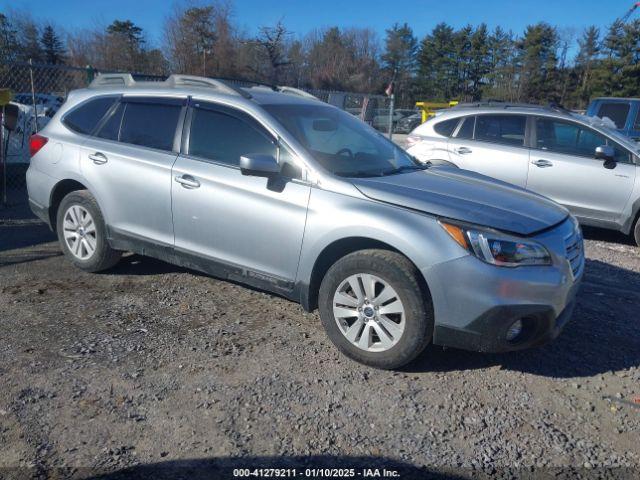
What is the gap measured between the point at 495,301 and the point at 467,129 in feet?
17.2

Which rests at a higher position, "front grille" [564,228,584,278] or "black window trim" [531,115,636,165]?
"black window trim" [531,115,636,165]

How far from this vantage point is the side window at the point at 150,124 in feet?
15.3

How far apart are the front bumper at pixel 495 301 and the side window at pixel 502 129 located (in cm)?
457

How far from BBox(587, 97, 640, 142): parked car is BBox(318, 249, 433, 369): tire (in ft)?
31.5

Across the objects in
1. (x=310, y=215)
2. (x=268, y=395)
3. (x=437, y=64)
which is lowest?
(x=268, y=395)

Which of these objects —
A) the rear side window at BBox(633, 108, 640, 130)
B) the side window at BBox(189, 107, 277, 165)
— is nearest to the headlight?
the side window at BBox(189, 107, 277, 165)

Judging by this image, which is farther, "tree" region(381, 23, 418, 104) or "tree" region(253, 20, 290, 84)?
"tree" region(381, 23, 418, 104)

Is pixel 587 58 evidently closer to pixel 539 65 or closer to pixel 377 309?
pixel 539 65

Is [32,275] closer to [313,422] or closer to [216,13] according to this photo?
[313,422]

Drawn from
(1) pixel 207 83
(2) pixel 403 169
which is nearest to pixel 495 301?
(2) pixel 403 169

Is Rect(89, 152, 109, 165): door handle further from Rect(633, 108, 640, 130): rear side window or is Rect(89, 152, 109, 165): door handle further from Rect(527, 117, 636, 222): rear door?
Rect(633, 108, 640, 130): rear side window

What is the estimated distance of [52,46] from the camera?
39.1 metres

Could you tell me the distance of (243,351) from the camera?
12.6 ft

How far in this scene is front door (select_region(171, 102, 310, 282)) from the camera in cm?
392
